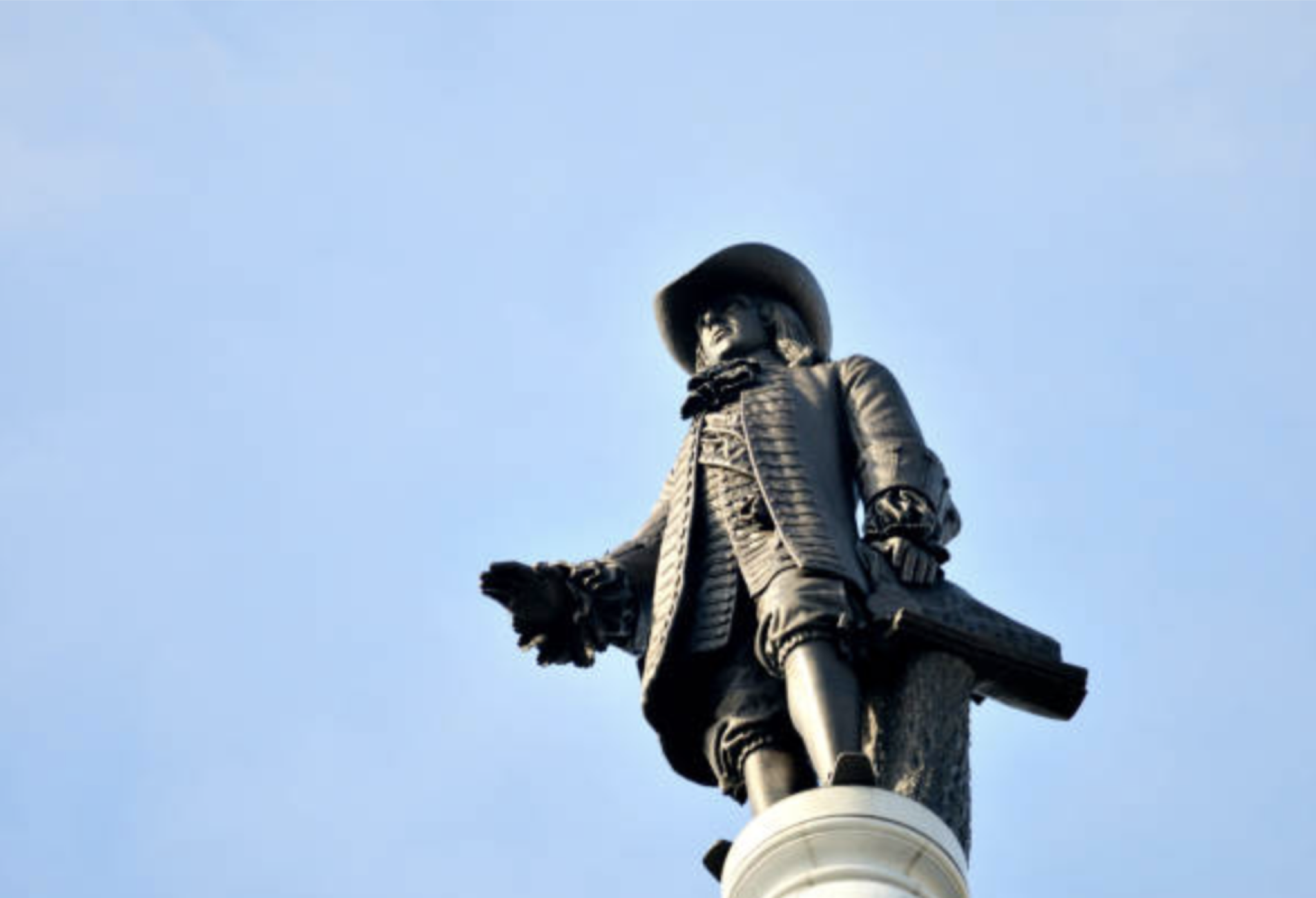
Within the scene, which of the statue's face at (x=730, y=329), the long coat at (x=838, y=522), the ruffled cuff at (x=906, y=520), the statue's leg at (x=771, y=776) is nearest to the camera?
the statue's leg at (x=771, y=776)

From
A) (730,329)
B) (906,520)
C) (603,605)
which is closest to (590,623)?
(603,605)

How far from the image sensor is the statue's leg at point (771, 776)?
11.9 m

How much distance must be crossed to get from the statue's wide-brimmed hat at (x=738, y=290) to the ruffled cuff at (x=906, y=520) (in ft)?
6.93

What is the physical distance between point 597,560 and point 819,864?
2.93 m

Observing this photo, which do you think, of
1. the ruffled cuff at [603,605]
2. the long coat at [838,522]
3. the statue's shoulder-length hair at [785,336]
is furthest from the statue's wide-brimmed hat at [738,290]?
the ruffled cuff at [603,605]

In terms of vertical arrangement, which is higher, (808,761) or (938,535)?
(938,535)

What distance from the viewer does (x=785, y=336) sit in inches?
566

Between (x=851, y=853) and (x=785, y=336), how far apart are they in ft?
13.7

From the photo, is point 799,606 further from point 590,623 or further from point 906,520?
point 590,623

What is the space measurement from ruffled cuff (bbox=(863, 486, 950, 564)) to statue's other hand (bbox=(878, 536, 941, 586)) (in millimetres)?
26

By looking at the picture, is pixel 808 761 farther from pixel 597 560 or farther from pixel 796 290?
pixel 796 290

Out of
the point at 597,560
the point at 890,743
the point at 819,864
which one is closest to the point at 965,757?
the point at 890,743

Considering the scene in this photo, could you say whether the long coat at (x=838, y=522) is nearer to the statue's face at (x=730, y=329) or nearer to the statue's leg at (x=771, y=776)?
the statue's face at (x=730, y=329)

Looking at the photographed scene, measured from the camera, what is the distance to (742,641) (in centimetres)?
1251
